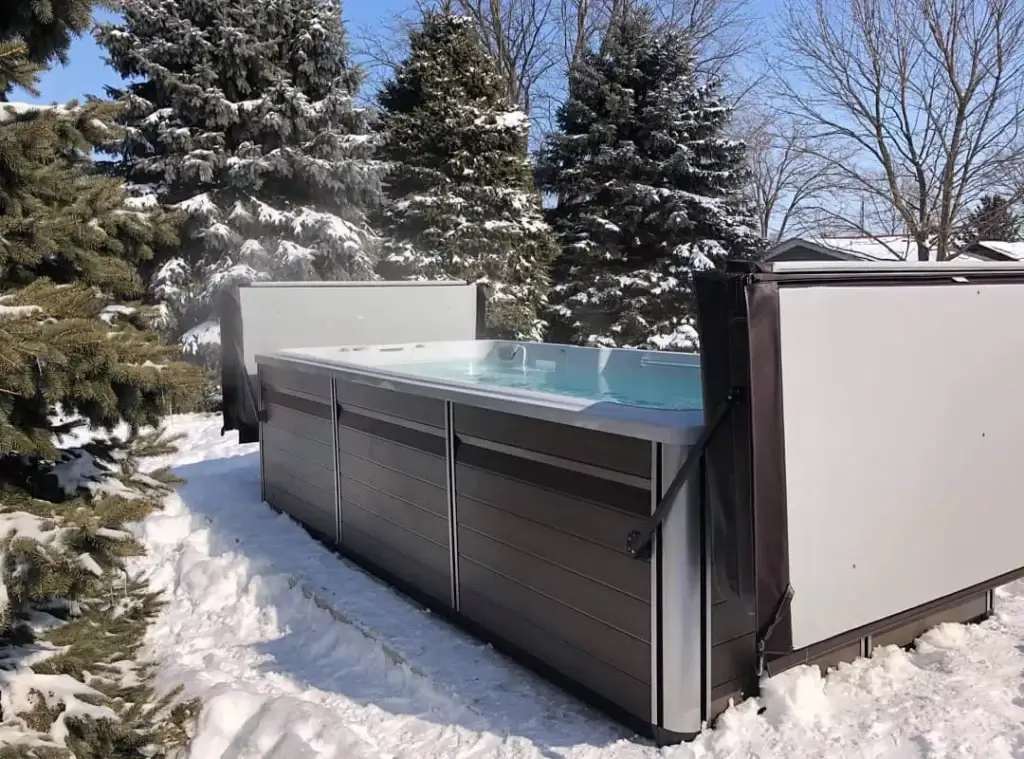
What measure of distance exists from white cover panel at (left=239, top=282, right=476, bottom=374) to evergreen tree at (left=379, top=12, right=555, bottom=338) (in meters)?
4.59

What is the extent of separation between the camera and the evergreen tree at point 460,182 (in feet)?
34.7

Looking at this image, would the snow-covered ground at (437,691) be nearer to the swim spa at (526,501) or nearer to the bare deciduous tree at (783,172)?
the swim spa at (526,501)

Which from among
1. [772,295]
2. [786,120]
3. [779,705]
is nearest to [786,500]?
[772,295]

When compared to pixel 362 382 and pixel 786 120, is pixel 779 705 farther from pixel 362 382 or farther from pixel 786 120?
pixel 786 120

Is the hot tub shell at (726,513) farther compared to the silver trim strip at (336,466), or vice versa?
the silver trim strip at (336,466)

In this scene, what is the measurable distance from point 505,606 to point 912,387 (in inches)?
55.6

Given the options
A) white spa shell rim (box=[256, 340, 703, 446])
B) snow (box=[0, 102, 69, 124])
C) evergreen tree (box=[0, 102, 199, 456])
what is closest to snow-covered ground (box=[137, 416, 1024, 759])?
white spa shell rim (box=[256, 340, 703, 446])

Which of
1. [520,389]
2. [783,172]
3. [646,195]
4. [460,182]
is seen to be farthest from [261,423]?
[783,172]

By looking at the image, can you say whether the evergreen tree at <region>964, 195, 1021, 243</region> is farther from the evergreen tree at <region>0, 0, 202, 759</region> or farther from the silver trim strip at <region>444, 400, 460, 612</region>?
the evergreen tree at <region>0, 0, 202, 759</region>

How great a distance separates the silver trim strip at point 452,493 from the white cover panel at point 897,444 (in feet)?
4.30

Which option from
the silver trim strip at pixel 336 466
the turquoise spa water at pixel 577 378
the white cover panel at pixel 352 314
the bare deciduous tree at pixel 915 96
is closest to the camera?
the turquoise spa water at pixel 577 378

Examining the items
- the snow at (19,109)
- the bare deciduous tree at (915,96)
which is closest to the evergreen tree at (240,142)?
the bare deciduous tree at (915,96)

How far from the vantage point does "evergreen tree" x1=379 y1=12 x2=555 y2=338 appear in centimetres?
1058

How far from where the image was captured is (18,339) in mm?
1557
